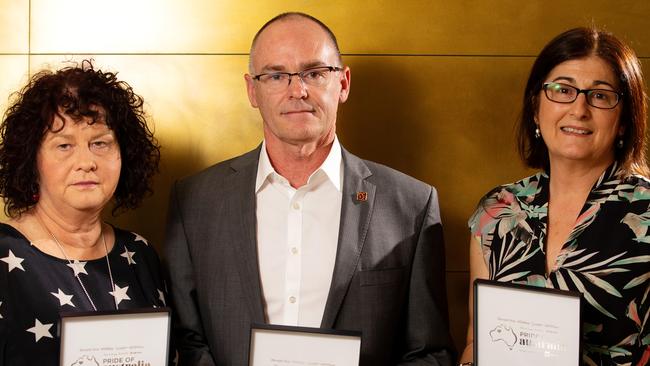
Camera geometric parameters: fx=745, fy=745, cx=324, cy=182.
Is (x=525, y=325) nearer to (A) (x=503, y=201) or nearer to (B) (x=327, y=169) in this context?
(A) (x=503, y=201)

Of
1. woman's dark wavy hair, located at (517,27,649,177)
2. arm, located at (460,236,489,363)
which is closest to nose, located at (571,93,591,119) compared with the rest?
woman's dark wavy hair, located at (517,27,649,177)

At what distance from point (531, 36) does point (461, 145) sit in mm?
477

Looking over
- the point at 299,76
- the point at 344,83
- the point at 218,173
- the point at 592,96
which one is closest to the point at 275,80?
the point at 299,76

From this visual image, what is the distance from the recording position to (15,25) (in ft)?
9.20

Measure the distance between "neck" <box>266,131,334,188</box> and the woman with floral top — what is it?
585 mm

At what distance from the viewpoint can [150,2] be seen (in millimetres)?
2775

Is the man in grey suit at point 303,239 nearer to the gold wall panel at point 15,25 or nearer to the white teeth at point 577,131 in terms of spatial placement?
the white teeth at point 577,131

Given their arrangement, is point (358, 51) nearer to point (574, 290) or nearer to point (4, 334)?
point (574, 290)

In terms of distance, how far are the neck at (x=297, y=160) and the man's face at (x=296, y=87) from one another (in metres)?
0.01

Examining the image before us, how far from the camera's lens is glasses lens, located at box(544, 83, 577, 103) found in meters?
2.13

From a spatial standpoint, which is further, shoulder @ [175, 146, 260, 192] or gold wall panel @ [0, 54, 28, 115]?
gold wall panel @ [0, 54, 28, 115]

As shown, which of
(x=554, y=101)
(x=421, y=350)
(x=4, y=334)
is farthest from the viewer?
(x=421, y=350)

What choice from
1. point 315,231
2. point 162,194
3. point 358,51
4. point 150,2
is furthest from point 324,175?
point 150,2

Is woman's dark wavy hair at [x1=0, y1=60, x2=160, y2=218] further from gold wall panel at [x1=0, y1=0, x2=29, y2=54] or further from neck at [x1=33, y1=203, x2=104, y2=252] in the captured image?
gold wall panel at [x1=0, y1=0, x2=29, y2=54]
